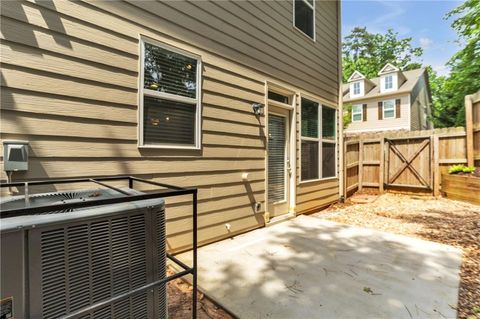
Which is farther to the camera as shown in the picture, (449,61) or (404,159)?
(449,61)

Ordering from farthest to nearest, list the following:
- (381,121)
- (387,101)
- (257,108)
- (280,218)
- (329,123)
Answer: (381,121) < (387,101) < (329,123) < (280,218) < (257,108)

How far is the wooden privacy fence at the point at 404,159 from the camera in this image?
701 cm

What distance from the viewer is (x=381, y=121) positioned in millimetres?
16625

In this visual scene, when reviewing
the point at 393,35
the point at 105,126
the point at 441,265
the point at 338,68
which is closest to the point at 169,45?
the point at 105,126

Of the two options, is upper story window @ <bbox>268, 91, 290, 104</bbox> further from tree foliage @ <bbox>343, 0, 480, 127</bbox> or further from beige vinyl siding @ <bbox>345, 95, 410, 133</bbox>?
beige vinyl siding @ <bbox>345, 95, 410, 133</bbox>

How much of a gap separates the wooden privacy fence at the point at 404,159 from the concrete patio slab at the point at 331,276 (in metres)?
3.97

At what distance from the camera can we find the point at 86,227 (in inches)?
45.4

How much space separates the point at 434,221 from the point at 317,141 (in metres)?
2.60

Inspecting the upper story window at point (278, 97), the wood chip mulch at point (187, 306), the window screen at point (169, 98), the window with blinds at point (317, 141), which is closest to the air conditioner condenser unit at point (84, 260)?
the wood chip mulch at point (187, 306)

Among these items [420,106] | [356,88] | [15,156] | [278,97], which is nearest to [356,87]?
[356,88]

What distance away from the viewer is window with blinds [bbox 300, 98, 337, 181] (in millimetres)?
5199

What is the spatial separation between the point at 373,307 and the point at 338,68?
18.9ft

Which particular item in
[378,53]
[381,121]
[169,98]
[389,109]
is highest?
[378,53]

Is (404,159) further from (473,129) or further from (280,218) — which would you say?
(280,218)
